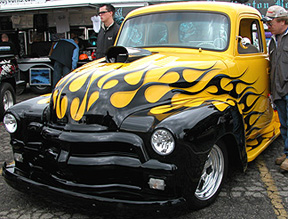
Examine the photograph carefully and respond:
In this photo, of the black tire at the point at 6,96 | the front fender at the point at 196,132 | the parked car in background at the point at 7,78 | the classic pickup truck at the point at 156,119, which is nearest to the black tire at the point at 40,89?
the parked car in background at the point at 7,78

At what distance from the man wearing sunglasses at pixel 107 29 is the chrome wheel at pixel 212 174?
3.12m

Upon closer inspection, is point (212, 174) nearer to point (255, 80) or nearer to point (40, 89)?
point (255, 80)

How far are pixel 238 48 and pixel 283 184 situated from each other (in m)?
1.65

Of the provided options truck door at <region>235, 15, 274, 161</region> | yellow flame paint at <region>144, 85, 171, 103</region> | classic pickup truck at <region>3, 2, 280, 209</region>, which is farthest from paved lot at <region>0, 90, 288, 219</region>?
yellow flame paint at <region>144, 85, 171, 103</region>

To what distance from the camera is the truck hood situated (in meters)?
3.01

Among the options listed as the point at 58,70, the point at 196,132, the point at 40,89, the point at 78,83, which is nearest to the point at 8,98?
the point at 58,70

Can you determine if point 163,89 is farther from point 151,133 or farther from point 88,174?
point 88,174

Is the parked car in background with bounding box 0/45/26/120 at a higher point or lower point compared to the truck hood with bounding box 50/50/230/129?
lower

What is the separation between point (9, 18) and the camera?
41.6 ft

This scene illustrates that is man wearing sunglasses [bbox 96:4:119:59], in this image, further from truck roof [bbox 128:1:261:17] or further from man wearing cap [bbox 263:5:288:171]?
man wearing cap [bbox 263:5:288:171]

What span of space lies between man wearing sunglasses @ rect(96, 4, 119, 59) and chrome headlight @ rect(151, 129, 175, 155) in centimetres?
333

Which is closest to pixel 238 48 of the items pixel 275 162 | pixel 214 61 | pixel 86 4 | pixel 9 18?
pixel 214 61

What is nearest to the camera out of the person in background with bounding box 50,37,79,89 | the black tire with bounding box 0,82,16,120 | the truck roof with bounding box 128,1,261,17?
the truck roof with bounding box 128,1,261,17

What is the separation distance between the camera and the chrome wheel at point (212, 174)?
10.5ft
